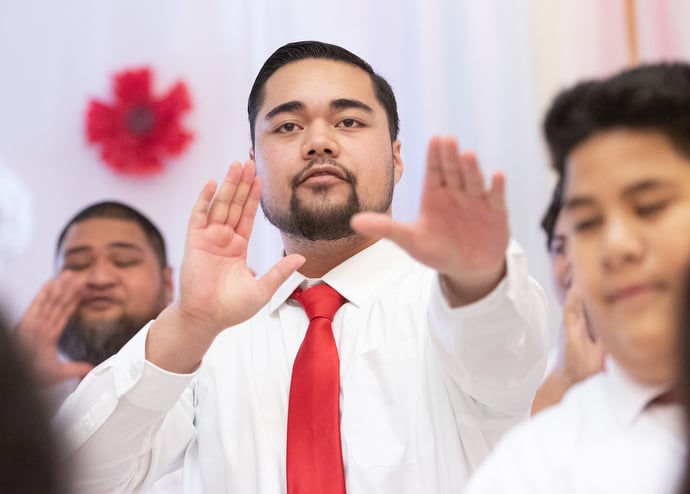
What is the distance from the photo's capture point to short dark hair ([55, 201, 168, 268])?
94.8 inches

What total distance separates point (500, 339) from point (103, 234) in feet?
4.78

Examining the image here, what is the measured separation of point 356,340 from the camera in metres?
1.56

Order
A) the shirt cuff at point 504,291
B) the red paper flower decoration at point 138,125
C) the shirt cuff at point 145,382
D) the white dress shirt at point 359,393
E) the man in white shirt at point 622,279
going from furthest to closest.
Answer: the red paper flower decoration at point 138,125, the shirt cuff at point 145,382, the white dress shirt at point 359,393, the shirt cuff at point 504,291, the man in white shirt at point 622,279

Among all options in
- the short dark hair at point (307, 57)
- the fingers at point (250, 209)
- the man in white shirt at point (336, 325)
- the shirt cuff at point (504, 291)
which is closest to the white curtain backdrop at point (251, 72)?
the short dark hair at point (307, 57)

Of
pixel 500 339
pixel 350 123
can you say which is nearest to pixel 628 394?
pixel 500 339

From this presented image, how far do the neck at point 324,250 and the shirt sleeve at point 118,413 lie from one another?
0.43 m

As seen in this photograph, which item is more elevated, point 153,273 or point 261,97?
point 261,97

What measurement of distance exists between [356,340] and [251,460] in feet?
0.92

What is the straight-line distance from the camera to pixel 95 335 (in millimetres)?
2273

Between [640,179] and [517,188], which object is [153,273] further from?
[640,179]

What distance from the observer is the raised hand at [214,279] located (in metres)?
1.32

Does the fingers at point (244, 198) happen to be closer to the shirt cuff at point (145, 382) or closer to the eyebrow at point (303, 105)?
the shirt cuff at point (145, 382)

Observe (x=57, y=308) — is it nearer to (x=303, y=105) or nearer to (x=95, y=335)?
(x=95, y=335)

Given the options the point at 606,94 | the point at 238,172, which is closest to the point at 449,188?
the point at 606,94
